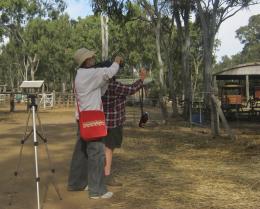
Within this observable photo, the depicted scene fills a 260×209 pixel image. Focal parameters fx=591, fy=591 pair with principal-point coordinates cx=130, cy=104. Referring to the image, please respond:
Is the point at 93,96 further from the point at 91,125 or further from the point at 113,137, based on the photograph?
the point at 113,137

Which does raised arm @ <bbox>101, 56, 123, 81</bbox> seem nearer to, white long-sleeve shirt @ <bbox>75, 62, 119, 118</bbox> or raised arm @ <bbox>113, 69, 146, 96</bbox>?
white long-sleeve shirt @ <bbox>75, 62, 119, 118</bbox>

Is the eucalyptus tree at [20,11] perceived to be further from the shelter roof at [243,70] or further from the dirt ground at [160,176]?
the dirt ground at [160,176]

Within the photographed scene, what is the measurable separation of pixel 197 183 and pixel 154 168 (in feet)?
5.44

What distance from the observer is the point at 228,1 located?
20.6 meters

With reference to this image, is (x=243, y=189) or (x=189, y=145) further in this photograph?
(x=189, y=145)

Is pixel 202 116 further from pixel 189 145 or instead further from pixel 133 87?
pixel 133 87

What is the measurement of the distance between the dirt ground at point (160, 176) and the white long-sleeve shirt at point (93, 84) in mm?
1194

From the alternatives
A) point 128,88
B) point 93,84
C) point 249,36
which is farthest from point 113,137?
point 249,36

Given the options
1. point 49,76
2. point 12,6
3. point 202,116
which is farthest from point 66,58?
point 202,116

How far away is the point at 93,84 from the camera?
727 centimetres

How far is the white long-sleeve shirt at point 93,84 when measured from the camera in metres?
7.25

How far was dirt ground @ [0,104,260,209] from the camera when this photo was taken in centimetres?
715

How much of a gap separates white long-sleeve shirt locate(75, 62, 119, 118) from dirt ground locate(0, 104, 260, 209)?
119cm

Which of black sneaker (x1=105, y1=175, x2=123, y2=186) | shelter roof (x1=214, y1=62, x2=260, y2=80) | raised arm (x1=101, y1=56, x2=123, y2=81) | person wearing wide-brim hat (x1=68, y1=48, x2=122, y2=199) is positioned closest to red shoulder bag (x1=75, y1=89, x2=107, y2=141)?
person wearing wide-brim hat (x1=68, y1=48, x2=122, y2=199)
